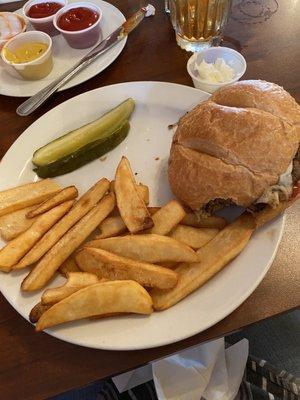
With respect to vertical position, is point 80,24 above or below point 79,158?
above

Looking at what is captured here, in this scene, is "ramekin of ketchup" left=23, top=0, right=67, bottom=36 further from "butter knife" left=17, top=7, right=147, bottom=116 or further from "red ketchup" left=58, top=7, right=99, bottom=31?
"butter knife" left=17, top=7, right=147, bottom=116

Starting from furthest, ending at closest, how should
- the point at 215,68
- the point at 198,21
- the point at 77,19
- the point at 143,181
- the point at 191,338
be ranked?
the point at 77,19 < the point at 198,21 < the point at 215,68 < the point at 143,181 < the point at 191,338

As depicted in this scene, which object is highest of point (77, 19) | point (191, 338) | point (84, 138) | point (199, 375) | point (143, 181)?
point (77, 19)

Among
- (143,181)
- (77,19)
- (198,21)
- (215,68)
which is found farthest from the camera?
(77,19)

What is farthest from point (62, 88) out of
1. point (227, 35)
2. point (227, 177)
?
point (227, 177)

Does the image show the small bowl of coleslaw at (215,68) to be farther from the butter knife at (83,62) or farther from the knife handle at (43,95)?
the knife handle at (43,95)

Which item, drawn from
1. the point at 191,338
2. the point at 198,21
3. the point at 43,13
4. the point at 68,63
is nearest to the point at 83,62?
the point at 68,63

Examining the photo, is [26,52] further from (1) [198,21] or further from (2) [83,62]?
(1) [198,21]

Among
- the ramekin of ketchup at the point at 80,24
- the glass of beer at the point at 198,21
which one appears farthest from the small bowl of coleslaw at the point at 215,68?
the ramekin of ketchup at the point at 80,24
